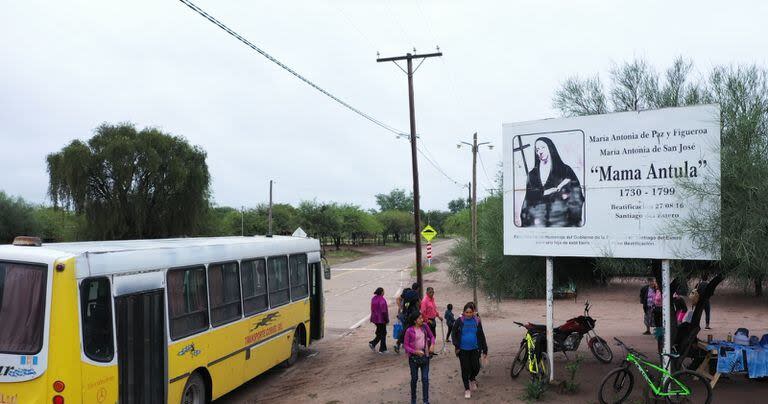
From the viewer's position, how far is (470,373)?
9.07 m

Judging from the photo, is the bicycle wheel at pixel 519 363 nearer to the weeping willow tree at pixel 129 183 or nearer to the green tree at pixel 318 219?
the weeping willow tree at pixel 129 183

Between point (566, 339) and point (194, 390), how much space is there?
6.43 metres

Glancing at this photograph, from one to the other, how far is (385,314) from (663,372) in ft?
21.9

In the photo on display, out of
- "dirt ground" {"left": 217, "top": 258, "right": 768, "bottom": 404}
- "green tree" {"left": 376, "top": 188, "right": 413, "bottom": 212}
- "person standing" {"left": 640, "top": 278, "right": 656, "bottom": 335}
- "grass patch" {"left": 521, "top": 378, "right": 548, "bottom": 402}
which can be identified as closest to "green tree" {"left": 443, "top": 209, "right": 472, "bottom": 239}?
"dirt ground" {"left": 217, "top": 258, "right": 768, "bottom": 404}

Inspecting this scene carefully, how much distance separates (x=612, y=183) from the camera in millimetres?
8477

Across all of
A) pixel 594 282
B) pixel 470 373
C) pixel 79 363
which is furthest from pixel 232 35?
pixel 594 282

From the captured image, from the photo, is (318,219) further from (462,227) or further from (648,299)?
(648,299)

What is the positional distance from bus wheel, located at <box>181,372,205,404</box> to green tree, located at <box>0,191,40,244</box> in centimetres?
4260

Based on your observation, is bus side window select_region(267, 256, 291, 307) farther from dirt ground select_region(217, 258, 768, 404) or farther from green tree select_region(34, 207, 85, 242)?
green tree select_region(34, 207, 85, 242)

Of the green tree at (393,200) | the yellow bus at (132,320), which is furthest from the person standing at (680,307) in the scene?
the green tree at (393,200)

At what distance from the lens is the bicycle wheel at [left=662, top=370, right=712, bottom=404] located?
298 inches

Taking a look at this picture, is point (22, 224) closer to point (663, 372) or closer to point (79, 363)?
point (79, 363)

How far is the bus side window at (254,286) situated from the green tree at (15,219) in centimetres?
Answer: 4112

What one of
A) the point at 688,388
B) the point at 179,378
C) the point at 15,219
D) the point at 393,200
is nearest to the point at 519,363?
the point at 688,388
